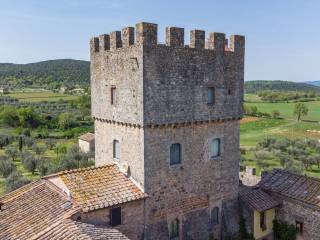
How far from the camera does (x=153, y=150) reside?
1477 cm

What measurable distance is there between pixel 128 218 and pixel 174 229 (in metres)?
2.78

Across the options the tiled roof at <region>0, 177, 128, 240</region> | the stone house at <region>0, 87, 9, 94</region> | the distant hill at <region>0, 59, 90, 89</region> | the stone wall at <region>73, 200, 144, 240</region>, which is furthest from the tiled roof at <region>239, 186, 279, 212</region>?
the distant hill at <region>0, 59, 90, 89</region>

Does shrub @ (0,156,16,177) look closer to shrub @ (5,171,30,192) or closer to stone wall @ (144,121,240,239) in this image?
shrub @ (5,171,30,192)

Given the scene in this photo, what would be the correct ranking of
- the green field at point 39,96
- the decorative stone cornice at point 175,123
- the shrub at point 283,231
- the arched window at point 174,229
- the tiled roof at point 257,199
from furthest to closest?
1. the green field at point 39,96
2. the shrub at point 283,231
3. the tiled roof at point 257,199
4. the arched window at point 174,229
5. the decorative stone cornice at point 175,123

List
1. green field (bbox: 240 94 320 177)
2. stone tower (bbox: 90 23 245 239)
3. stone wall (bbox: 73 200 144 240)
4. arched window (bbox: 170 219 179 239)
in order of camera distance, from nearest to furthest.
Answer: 1. stone wall (bbox: 73 200 144 240)
2. stone tower (bbox: 90 23 245 239)
3. arched window (bbox: 170 219 179 239)
4. green field (bbox: 240 94 320 177)

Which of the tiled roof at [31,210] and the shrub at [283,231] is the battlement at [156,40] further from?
A: the shrub at [283,231]

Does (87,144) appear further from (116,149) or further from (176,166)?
(176,166)

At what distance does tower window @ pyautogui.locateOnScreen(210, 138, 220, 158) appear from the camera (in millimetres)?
16938

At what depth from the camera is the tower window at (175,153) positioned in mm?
15531

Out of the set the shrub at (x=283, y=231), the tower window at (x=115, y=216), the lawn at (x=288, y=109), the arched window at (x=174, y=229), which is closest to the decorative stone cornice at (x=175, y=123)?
the tower window at (x=115, y=216)

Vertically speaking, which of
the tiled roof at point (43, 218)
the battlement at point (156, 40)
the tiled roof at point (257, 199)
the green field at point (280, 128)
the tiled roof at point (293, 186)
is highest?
the battlement at point (156, 40)

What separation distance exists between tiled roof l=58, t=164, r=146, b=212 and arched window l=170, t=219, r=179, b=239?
2.46 m

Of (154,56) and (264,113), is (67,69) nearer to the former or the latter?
(264,113)

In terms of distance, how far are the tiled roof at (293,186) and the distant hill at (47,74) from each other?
102 m
